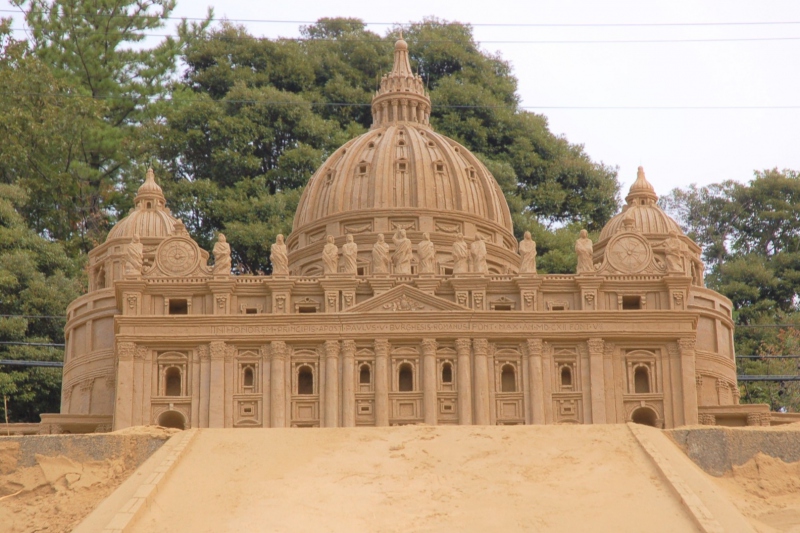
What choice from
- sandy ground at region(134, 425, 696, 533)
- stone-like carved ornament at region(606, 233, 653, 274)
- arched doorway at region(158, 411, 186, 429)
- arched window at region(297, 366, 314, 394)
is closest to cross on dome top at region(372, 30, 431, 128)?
stone-like carved ornament at region(606, 233, 653, 274)

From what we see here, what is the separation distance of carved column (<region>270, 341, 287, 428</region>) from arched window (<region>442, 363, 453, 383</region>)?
21.1 ft

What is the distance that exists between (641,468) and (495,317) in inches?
1090

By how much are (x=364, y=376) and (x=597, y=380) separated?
30.7ft

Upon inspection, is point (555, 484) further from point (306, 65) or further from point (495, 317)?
point (306, 65)

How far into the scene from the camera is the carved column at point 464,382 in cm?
6881

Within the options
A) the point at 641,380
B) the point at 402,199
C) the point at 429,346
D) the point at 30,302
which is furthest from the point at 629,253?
the point at 30,302

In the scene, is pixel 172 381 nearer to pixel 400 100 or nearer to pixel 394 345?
pixel 394 345

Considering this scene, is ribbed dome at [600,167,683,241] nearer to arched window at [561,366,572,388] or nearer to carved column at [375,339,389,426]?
arched window at [561,366,572,388]

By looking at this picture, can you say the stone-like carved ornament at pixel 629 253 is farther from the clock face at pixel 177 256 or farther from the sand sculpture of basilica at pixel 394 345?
the clock face at pixel 177 256

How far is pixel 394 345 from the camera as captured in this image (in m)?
70.6

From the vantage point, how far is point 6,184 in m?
97.4

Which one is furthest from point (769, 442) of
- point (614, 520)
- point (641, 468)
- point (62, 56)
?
point (62, 56)

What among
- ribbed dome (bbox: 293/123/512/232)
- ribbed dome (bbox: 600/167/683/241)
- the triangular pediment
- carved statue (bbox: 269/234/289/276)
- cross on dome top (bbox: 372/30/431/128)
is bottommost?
the triangular pediment

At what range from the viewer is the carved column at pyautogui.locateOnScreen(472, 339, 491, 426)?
6881cm
